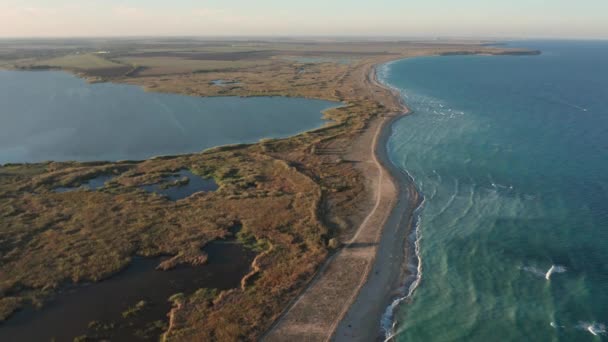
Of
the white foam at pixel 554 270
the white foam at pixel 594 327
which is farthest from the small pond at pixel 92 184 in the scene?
the white foam at pixel 594 327

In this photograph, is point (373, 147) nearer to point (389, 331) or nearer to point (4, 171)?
point (389, 331)

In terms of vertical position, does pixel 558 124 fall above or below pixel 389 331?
above

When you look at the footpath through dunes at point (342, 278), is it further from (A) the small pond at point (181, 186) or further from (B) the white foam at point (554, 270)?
(A) the small pond at point (181, 186)

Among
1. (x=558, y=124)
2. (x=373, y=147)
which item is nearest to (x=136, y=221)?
(x=373, y=147)

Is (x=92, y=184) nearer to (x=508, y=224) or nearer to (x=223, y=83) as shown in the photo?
(x=508, y=224)

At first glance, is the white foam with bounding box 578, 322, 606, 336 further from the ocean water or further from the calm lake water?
the calm lake water

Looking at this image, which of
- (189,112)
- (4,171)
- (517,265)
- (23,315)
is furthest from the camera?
(189,112)

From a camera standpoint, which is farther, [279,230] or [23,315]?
[279,230]

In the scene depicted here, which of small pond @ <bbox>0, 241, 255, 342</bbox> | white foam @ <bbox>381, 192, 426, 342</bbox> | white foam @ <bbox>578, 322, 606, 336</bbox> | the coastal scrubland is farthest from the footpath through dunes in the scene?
white foam @ <bbox>578, 322, 606, 336</bbox>
